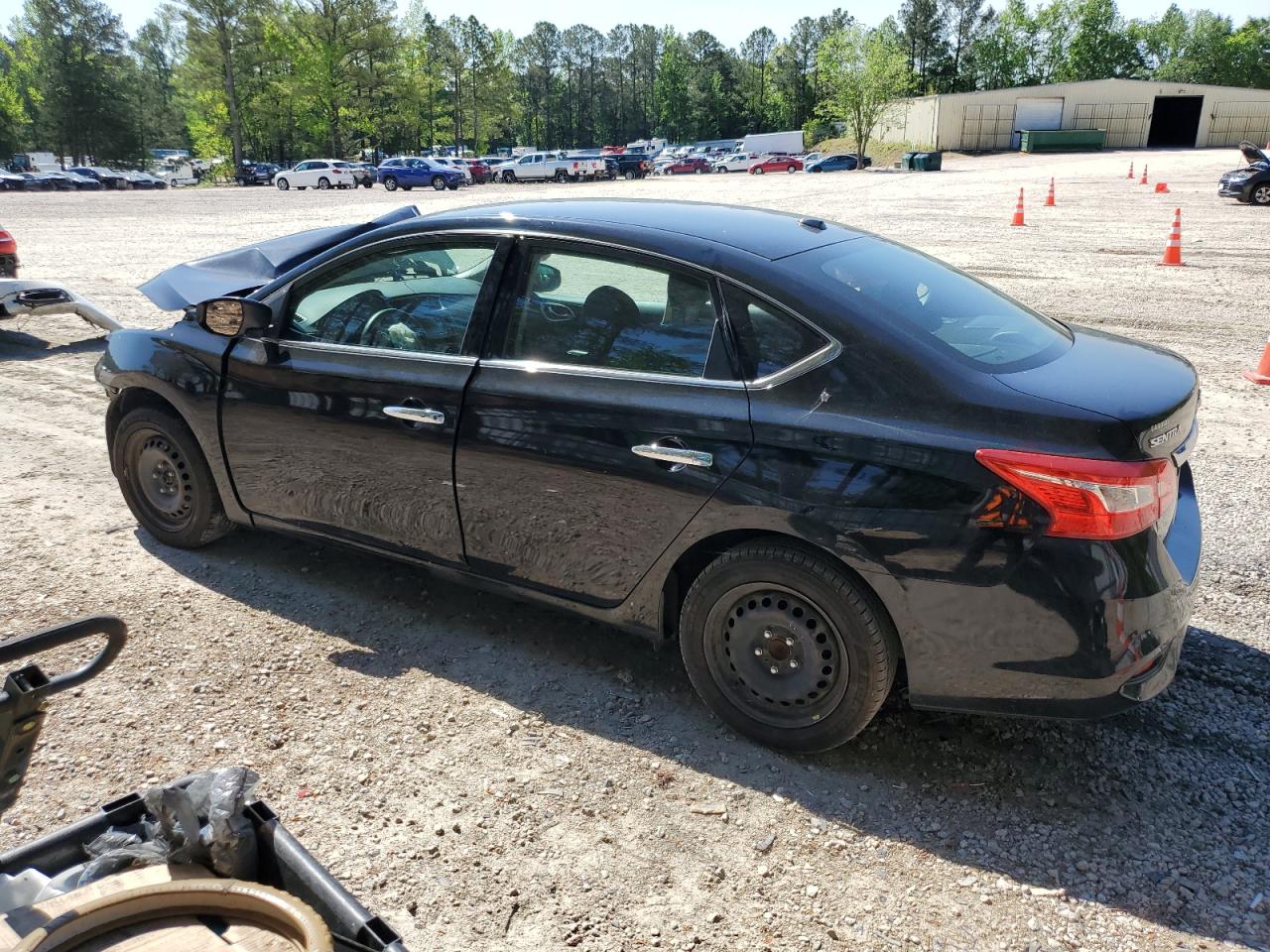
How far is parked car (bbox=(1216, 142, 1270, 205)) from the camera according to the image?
74.1 ft

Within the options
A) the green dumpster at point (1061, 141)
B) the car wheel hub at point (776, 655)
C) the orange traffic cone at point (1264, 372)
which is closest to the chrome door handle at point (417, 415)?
the car wheel hub at point (776, 655)

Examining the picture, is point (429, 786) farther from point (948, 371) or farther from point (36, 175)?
point (36, 175)

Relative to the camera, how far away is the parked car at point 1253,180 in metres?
22.6

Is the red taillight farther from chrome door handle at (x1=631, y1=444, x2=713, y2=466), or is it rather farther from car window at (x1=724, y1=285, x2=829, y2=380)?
chrome door handle at (x1=631, y1=444, x2=713, y2=466)

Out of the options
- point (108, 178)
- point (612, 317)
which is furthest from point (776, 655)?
point (108, 178)

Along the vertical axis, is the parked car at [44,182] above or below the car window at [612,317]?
below

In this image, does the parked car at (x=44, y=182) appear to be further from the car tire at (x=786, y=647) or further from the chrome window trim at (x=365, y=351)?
the car tire at (x=786, y=647)

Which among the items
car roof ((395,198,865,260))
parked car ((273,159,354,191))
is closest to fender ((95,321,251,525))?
car roof ((395,198,865,260))

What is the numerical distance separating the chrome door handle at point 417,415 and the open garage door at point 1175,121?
8984cm

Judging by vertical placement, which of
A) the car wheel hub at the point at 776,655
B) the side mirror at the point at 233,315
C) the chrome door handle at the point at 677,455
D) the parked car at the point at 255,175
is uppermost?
the side mirror at the point at 233,315

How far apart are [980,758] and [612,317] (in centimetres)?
197

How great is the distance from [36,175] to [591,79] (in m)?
92.0

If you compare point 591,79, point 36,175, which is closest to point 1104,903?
point 36,175

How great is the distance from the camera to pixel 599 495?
335cm
